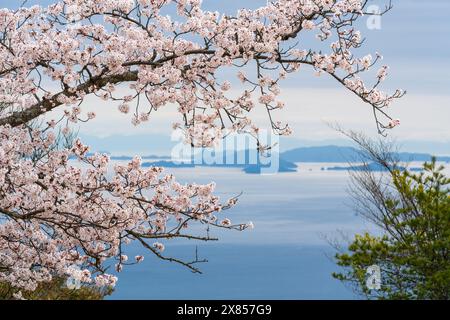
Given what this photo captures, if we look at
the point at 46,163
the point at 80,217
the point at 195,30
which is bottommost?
the point at 80,217

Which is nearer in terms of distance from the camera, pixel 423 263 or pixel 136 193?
pixel 136 193

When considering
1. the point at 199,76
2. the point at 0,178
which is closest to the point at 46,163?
the point at 0,178

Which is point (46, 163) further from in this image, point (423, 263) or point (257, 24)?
point (423, 263)

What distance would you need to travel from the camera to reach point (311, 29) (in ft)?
25.7

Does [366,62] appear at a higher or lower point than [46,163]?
higher

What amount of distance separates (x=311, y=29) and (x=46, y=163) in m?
3.39
